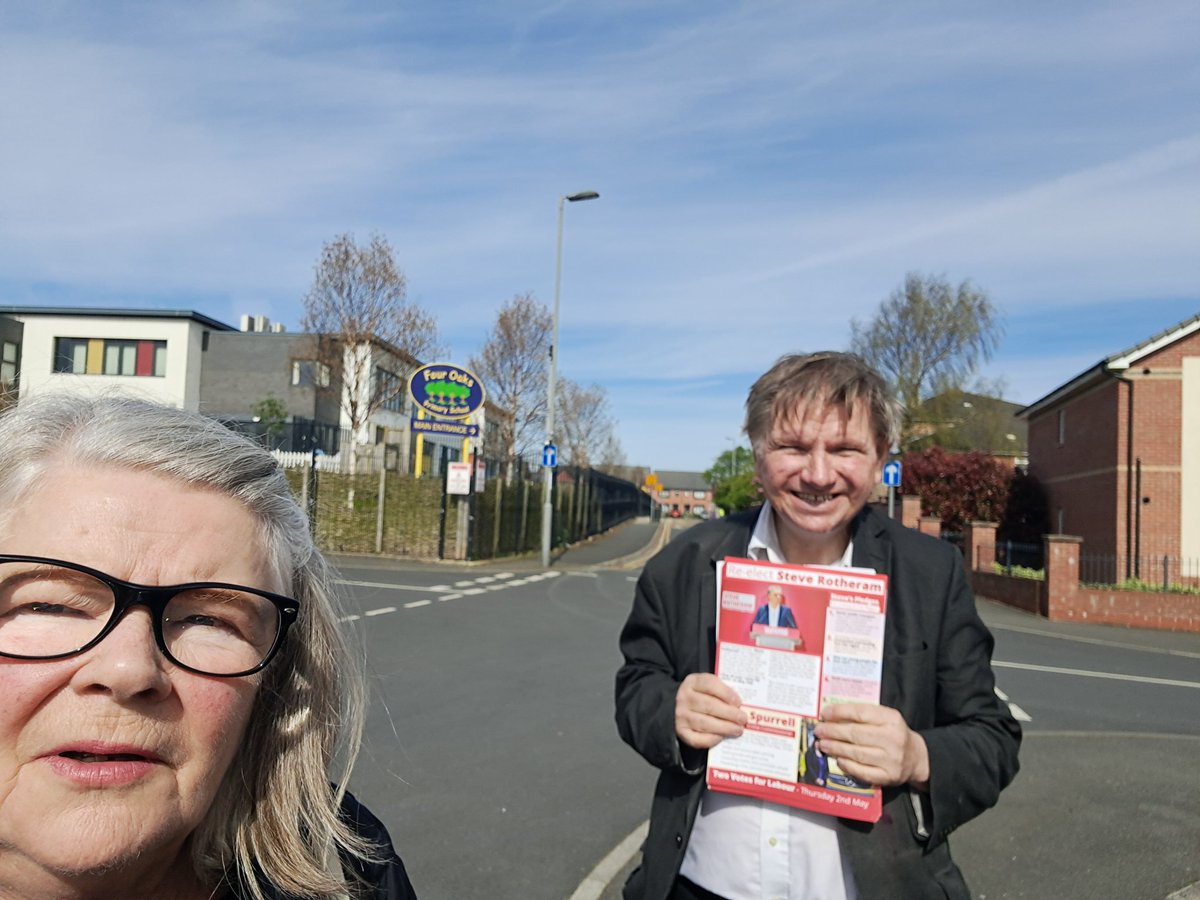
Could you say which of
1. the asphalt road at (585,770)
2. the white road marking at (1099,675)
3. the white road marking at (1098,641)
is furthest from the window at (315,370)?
the white road marking at (1099,675)

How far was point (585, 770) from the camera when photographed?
593 centimetres

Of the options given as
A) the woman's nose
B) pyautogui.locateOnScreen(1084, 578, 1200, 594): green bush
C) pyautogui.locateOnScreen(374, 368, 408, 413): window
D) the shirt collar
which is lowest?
pyautogui.locateOnScreen(1084, 578, 1200, 594): green bush

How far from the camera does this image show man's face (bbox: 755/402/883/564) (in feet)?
7.06

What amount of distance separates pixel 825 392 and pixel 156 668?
156cm

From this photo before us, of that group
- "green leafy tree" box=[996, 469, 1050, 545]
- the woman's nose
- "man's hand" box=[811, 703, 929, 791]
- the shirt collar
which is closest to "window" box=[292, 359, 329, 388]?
"green leafy tree" box=[996, 469, 1050, 545]

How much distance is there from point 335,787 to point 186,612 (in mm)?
742

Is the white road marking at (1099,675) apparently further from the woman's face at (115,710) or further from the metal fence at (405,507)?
the metal fence at (405,507)

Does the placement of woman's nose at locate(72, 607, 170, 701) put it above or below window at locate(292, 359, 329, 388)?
below

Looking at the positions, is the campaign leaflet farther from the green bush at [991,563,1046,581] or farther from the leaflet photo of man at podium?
the green bush at [991,563,1046,581]

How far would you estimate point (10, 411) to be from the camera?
148 centimetres

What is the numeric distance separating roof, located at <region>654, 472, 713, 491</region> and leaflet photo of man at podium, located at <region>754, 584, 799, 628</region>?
16000 centimetres

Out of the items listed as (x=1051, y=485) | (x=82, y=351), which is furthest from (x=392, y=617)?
(x=82, y=351)

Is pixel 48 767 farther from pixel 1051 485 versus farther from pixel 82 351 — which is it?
pixel 82 351

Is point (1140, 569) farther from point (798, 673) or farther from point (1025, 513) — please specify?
point (798, 673)
